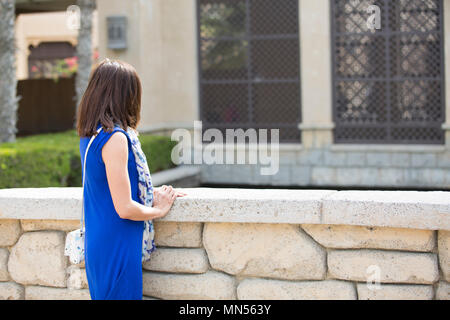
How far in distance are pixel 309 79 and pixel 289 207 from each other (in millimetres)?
8023

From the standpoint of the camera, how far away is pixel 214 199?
130 inches

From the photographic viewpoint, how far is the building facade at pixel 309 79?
35.0 ft

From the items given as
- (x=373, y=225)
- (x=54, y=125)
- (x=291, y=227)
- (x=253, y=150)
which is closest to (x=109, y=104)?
(x=291, y=227)

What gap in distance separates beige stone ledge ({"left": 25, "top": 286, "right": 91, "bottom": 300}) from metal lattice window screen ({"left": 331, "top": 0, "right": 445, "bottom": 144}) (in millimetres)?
8109

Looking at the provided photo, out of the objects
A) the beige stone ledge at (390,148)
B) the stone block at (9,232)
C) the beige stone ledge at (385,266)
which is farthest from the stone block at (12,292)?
the beige stone ledge at (390,148)

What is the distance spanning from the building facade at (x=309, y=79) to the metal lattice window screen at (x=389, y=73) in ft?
0.06

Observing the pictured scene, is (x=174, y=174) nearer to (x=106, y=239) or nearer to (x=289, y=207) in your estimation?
(x=289, y=207)

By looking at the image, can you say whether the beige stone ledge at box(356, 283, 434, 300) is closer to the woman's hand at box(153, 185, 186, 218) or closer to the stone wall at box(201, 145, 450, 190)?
the woman's hand at box(153, 185, 186, 218)

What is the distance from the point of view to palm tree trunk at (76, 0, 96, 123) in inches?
426

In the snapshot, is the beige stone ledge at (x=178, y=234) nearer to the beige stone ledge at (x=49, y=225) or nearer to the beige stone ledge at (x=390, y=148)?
the beige stone ledge at (x=49, y=225)

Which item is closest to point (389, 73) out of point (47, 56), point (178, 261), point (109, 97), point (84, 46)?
point (84, 46)

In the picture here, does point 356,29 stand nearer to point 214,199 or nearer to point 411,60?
point 411,60
